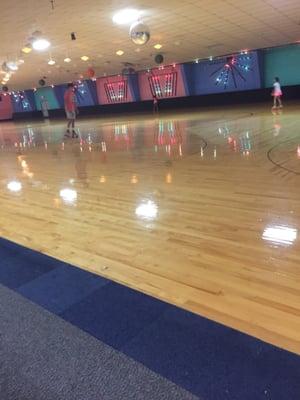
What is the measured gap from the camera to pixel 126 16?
7664mm

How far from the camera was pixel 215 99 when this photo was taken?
63.3 feet

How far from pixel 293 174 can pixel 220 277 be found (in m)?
2.40

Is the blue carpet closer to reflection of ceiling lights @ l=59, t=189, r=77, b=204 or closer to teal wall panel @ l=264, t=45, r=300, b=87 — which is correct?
Result: reflection of ceiling lights @ l=59, t=189, r=77, b=204

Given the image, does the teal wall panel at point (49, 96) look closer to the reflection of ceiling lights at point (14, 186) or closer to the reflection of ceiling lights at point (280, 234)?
the reflection of ceiling lights at point (14, 186)

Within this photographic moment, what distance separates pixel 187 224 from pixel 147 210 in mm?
536

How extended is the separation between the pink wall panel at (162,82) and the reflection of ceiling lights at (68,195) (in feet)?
56.2

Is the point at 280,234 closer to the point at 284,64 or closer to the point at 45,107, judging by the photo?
the point at 284,64

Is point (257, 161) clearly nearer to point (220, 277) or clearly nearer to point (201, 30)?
point (220, 277)

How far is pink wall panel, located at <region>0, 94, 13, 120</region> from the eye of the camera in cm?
3067

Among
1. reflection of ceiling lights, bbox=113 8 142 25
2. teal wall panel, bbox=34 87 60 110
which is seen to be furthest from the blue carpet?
teal wall panel, bbox=34 87 60 110

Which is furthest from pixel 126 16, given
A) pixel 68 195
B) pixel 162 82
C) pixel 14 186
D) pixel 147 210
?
Answer: pixel 162 82

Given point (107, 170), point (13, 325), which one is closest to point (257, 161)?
point (107, 170)

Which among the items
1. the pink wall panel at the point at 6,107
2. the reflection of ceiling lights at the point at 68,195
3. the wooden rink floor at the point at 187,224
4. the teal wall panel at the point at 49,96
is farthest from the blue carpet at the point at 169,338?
the pink wall panel at the point at 6,107

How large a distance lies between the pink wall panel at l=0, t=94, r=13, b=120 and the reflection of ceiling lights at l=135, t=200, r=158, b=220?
30367 millimetres
